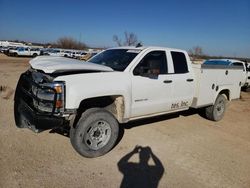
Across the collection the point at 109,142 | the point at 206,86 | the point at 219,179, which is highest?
the point at 206,86

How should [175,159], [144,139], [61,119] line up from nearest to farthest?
[61,119] → [175,159] → [144,139]

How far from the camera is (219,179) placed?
3941 mm

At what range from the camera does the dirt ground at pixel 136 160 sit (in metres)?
3.63

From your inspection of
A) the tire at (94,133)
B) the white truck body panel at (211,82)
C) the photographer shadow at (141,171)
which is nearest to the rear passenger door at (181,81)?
the white truck body panel at (211,82)

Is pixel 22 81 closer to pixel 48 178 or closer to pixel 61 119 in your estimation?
pixel 61 119

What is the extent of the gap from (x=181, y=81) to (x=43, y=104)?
3152 mm

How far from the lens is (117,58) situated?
208 inches

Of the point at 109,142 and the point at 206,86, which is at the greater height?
the point at 206,86

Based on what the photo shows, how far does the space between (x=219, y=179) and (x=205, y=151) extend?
1076mm

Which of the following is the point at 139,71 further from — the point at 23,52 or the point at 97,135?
the point at 23,52

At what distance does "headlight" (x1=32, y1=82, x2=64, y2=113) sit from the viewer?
3752mm

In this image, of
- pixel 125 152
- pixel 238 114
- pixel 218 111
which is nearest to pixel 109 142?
pixel 125 152

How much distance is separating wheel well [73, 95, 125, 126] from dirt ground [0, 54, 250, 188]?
0.67 m

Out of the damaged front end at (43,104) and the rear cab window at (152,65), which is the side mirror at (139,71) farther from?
the damaged front end at (43,104)
